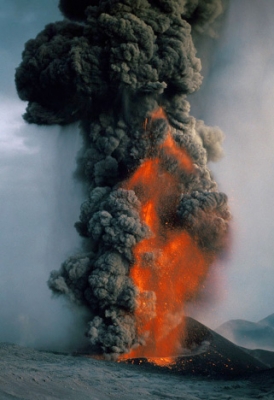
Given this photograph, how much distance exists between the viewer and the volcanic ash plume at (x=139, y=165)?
25438 mm

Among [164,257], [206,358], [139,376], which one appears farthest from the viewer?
[164,257]

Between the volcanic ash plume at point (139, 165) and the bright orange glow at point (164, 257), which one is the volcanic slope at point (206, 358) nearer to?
the bright orange glow at point (164, 257)

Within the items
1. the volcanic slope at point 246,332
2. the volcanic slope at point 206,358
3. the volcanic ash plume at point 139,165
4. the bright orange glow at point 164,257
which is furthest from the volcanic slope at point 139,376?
the volcanic slope at point 246,332

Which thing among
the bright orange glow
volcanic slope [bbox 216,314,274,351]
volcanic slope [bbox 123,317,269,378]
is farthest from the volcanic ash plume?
volcanic slope [bbox 216,314,274,351]

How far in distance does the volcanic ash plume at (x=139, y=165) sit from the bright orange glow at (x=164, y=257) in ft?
0.23

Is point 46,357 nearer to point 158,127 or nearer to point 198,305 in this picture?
point 198,305

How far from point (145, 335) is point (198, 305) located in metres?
7.19

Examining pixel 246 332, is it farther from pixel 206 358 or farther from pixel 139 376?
pixel 139 376

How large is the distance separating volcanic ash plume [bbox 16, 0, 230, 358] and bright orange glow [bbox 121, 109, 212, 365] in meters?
0.07

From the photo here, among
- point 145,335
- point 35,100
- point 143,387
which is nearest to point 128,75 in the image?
point 35,100

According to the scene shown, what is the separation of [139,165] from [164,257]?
6.31 meters

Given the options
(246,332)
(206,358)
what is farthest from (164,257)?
(246,332)

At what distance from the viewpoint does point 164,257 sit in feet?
91.7

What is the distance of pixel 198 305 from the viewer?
31.4m
